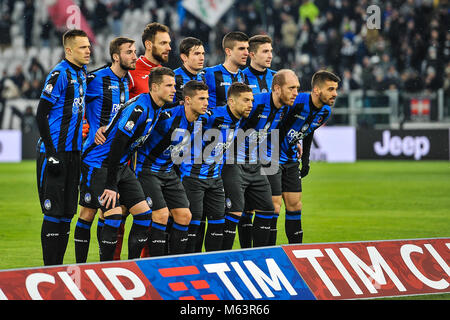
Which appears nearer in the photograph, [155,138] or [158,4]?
[155,138]

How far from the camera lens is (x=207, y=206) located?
7301mm

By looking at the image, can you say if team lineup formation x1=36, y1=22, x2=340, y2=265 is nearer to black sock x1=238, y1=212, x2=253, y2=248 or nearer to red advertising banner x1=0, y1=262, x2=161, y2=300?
black sock x1=238, y1=212, x2=253, y2=248

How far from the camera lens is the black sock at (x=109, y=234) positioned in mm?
6574

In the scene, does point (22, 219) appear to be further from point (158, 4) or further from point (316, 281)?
point (158, 4)

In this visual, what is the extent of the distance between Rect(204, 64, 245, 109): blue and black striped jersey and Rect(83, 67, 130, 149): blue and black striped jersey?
1.06 metres

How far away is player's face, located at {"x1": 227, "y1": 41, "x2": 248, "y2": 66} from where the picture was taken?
7.81 m

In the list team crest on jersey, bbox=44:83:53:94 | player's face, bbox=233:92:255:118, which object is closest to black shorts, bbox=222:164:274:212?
player's face, bbox=233:92:255:118

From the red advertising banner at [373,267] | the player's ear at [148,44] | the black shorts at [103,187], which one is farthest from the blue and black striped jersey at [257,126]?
the red advertising banner at [373,267]

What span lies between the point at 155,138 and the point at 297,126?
5.55 ft

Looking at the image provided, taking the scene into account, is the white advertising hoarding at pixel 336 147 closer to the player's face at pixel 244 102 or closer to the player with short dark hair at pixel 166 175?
the player's face at pixel 244 102

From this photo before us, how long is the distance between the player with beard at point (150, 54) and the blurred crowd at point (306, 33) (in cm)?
1439

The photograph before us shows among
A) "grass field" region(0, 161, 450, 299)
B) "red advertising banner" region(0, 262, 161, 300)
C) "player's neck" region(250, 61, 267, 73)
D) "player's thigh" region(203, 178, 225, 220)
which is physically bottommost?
"grass field" region(0, 161, 450, 299)
